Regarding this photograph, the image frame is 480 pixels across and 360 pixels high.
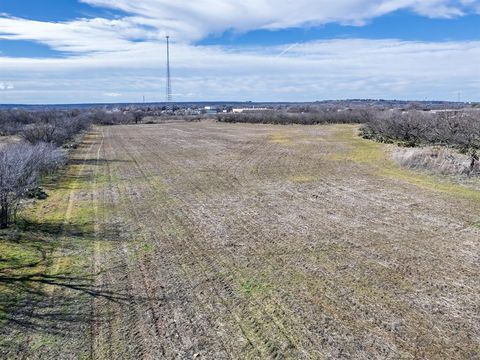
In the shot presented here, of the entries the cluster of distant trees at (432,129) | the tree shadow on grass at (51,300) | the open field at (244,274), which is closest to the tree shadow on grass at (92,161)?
the open field at (244,274)

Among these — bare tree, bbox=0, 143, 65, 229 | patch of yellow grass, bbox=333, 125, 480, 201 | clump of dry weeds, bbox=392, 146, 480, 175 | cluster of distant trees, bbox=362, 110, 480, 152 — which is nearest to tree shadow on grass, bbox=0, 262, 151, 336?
bare tree, bbox=0, 143, 65, 229

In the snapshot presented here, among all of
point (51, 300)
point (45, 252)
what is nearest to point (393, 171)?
point (45, 252)

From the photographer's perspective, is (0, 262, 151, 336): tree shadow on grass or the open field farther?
(0, 262, 151, 336): tree shadow on grass

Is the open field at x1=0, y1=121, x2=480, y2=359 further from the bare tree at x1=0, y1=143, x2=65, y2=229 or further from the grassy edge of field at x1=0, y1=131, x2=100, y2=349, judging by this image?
the bare tree at x1=0, y1=143, x2=65, y2=229

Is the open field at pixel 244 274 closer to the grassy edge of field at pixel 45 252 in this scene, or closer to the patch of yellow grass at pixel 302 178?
the grassy edge of field at pixel 45 252

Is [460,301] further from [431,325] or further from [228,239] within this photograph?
[228,239]

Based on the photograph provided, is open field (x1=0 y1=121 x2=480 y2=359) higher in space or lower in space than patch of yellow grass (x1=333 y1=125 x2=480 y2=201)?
lower

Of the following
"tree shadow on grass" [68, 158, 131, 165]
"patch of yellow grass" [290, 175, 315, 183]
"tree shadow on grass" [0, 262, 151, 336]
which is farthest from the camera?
"tree shadow on grass" [68, 158, 131, 165]

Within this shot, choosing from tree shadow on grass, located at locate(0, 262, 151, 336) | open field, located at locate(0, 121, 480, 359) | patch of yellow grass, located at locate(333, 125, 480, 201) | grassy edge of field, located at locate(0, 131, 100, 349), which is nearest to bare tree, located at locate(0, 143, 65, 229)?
grassy edge of field, located at locate(0, 131, 100, 349)

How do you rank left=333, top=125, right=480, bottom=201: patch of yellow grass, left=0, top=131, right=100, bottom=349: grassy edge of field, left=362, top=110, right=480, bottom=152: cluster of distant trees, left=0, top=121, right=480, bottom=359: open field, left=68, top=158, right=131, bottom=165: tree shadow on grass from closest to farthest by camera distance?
left=0, top=121, right=480, bottom=359: open field, left=0, top=131, right=100, bottom=349: grassy edge of field, left=333, top=125, right=480, bottom=201: patch of yellow grass, left=68, top=158, right=131, bottom=165: tree shadow on grass, left=362, top=110, right=480, bottom=152: cluster of distant trees

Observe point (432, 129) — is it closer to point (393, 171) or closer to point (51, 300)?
point (393, 171)

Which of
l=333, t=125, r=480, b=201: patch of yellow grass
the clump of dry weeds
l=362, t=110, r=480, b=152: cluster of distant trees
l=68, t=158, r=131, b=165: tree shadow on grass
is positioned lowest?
l=68, t=158, r=131, b=165: tree shadow on grass
